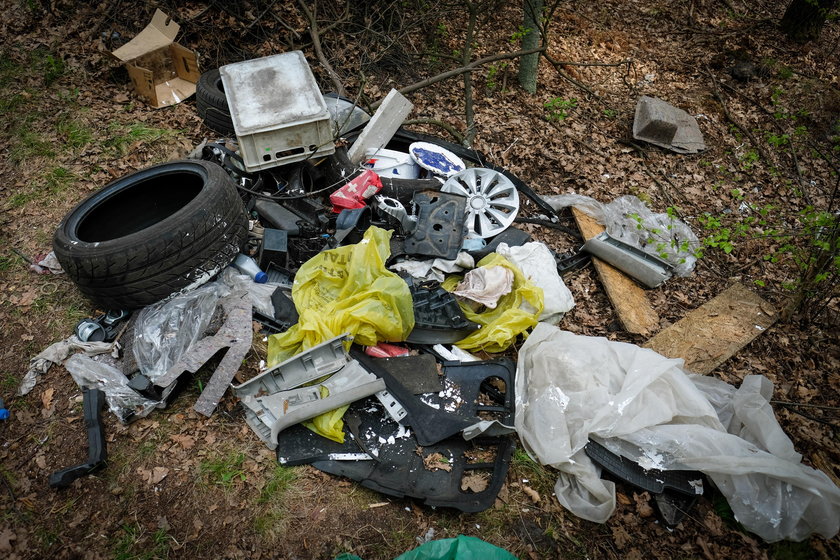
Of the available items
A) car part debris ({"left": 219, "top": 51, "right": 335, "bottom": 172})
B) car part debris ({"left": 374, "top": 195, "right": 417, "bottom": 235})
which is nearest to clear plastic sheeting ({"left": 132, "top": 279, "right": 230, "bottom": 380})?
car part debris ({"left": 219, "top": 51, "right": 335, "bottom": 172})

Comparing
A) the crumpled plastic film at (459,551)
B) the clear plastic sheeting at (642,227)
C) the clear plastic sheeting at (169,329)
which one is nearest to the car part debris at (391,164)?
the clear plastic sheeting at (642,227)

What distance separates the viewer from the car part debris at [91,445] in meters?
2.51

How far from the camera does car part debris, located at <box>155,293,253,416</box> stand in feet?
9.24

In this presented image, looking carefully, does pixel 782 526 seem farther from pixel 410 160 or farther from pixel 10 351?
pixel 10 351

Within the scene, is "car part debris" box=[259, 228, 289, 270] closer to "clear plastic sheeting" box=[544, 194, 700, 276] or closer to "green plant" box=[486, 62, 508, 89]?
"clear plastic sheeting" box=[544, 194, 700, 276]

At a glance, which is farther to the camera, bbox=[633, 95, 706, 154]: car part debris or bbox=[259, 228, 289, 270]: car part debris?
bbox=[633, 95, 706, 154]: car part debris

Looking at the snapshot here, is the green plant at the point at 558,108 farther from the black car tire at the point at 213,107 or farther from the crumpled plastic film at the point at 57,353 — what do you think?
the crumpled plastic film at the point at 57,353

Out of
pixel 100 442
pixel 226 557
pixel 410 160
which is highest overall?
pixel 410 160

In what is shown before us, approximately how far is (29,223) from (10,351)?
4.07ft

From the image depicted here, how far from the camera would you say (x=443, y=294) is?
3352 millimetres

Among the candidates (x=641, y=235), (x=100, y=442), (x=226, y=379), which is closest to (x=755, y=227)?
(x=641, y=235)

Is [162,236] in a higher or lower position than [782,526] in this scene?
higher

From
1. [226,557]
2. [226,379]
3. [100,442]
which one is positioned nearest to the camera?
[226,557]

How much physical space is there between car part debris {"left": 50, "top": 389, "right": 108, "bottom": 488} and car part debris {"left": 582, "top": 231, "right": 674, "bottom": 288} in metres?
3.42
